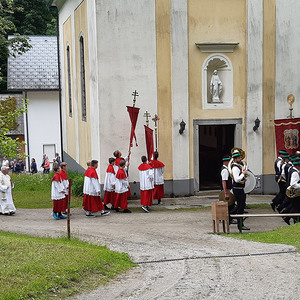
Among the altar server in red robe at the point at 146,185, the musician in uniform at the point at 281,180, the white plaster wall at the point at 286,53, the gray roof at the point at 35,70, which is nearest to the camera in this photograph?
the musician in uniform at the point at 281,180

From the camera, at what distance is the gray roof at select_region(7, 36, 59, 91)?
131ft

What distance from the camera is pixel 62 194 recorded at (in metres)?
16.5

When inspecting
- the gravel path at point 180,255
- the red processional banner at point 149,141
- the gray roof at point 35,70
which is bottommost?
the gravel path at point 180,255

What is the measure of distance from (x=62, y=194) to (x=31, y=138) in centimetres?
2488

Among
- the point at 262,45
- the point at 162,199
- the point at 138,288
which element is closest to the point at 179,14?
the point at 262,45

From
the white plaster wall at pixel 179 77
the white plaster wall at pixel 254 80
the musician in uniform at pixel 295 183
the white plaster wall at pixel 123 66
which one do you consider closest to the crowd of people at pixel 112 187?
the white plaster wall at pixel 123 66

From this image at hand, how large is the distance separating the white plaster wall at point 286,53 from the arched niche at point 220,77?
1.66m

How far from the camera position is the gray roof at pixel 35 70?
39.9 metres

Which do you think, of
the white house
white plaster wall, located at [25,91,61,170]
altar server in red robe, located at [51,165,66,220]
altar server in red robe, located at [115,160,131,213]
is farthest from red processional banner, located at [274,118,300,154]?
white plaster wall, located at [25,91,61,170]

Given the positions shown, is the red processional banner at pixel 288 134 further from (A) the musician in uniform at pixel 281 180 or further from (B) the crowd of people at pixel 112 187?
(B) the crowd of people at pixel 112 187

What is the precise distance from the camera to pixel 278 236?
41.1 ft

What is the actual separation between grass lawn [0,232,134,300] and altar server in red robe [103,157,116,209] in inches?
256

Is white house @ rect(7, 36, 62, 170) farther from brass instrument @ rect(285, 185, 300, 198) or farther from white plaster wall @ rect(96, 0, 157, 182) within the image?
brass instrument @ rect(285, 185, 300, 198)

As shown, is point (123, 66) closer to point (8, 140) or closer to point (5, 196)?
point (5, 196)
